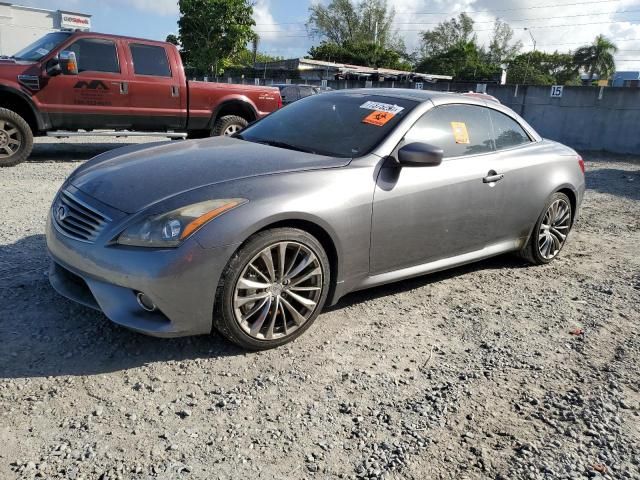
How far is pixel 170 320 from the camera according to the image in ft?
9.50

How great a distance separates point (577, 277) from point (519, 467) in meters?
2.94

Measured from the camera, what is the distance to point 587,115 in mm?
15578

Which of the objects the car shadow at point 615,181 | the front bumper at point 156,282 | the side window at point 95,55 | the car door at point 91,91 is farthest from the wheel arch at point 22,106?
the car shadow at point 615,181

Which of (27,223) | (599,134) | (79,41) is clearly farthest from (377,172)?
(599,134)

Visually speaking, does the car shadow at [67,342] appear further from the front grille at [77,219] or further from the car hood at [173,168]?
the car hood at [173,168]

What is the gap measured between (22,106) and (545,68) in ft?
226

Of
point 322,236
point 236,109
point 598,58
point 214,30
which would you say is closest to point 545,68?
point 598,58

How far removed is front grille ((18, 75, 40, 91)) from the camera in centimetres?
807

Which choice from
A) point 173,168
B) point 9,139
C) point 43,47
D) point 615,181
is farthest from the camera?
point 615,181

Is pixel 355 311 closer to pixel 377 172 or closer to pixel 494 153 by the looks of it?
pixel 377 172

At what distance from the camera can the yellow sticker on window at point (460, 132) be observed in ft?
13.8

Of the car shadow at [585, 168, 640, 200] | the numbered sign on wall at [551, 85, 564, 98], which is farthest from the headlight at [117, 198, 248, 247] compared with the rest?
the numbered sign on wall at [551, 85, 564, 98]

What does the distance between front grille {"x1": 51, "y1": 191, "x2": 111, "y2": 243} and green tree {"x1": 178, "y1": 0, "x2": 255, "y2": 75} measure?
36.1 meters

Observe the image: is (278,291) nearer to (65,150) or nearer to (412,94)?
(412,94)
